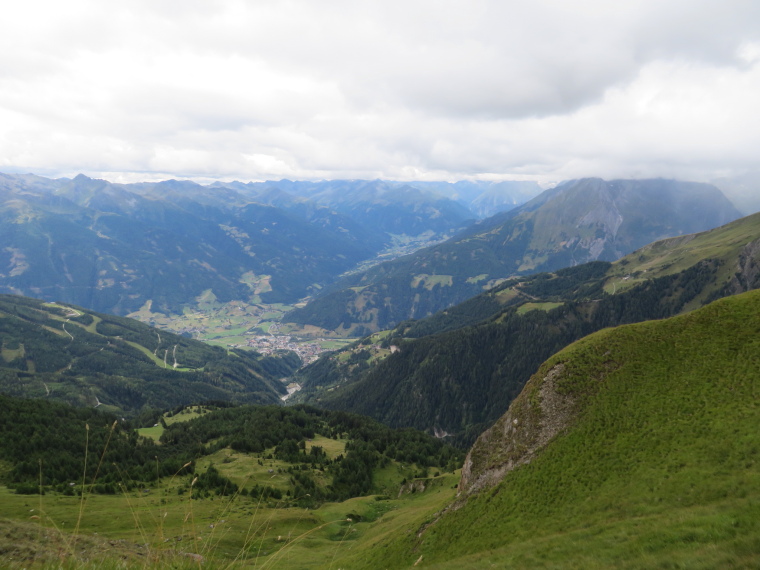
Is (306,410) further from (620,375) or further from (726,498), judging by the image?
(726,498)

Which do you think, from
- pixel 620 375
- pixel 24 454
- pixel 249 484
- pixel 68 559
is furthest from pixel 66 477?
pixel 620 375

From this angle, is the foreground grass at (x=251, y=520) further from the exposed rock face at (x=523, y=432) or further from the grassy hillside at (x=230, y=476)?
the exposed rock face at (x=523, y=432)

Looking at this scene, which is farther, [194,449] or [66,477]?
[194,449]

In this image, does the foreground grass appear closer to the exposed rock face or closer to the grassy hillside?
the grassy hillside

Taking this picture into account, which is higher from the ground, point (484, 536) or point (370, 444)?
point (484, 536)

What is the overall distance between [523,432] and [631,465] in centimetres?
1122

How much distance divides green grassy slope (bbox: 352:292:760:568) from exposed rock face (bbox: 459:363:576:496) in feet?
0.59

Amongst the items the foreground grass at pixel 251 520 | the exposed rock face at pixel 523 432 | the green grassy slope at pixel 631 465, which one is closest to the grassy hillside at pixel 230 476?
the foreground grass at pixel 251 520

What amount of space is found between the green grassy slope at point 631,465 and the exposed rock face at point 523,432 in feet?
0.59

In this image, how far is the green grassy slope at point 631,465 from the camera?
24.4 metres

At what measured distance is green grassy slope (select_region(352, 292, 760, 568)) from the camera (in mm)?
24359

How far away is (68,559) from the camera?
10.6 metres

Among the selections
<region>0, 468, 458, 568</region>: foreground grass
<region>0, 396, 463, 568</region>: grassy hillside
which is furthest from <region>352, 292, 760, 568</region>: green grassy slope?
<region>0, 396, 463, 568</region>: grassy hillside

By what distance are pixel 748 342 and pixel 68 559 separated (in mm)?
54519
